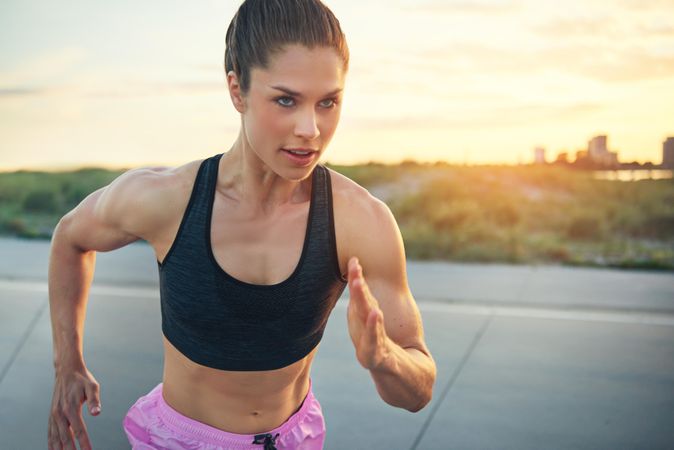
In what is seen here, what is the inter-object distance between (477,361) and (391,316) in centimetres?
277

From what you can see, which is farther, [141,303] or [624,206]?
[624,206]

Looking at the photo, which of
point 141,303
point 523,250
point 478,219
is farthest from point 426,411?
point 478,219

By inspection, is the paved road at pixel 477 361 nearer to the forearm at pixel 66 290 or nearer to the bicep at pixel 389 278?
the forearm at pixel 66 290

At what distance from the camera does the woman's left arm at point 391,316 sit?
4.98 ft

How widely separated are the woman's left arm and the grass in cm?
527

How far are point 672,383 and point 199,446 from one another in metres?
3.12

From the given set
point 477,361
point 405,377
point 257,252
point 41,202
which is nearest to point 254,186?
point 257,252

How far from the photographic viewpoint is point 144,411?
203 cm

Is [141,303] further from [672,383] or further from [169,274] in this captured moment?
[169,274]

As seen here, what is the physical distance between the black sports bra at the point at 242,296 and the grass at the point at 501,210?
5282 millimetres

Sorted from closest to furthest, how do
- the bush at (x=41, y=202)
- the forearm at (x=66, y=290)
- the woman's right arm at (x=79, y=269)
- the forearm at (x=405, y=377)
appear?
the forearm at (x=405, y=377), the woman's right arm at (x=79, y=269), the forearm at (x=66, y=290), the bush at (x=41, y=202)

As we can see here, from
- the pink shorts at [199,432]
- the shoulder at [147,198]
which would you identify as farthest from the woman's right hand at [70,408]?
the shoulder at [147,198]

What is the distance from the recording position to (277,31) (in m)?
1.58

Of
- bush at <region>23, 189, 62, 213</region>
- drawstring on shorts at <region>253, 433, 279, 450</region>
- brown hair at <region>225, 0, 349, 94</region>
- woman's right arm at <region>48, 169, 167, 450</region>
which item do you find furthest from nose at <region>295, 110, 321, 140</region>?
bush at <region>23, 189, 62, 213</region>
